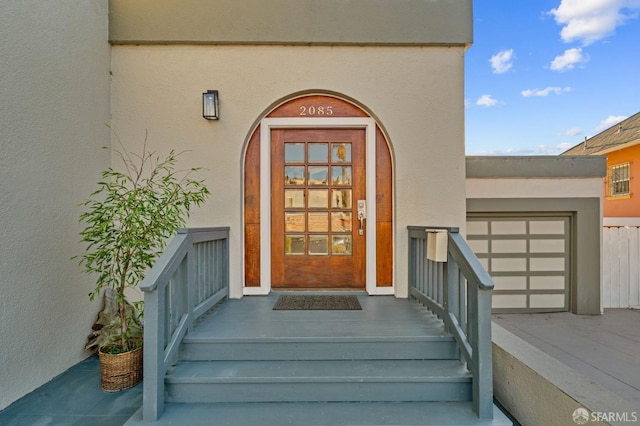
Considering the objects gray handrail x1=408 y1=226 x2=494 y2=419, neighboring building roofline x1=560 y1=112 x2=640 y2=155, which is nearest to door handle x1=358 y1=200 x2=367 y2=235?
gray handrail x1=408 y1=226 x2=494 y2=419

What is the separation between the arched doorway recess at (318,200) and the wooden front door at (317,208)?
0.04 feet

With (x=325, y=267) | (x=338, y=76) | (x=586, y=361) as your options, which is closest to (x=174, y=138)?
(x=338, y=76)

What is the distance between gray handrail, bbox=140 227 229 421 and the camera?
1.85 m

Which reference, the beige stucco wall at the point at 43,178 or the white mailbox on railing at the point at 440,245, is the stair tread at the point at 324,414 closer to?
the white mailbox on railing at the point at 440,245

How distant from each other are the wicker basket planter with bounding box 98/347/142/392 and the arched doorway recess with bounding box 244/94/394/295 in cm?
131

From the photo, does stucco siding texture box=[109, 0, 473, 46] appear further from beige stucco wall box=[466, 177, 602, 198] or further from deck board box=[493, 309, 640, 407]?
deck board box=[493, 309, 640, 407]

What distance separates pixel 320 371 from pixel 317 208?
1863 mm

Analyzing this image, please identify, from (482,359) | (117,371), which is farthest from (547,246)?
(117,371)

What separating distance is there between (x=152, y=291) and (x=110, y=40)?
3.01m

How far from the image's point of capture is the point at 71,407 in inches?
82.4

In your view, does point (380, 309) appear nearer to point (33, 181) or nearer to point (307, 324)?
point (307, 324)

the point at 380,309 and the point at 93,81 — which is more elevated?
the point at 93,81

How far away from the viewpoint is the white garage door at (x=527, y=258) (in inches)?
164

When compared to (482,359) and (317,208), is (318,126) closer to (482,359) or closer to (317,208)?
(317,208)
